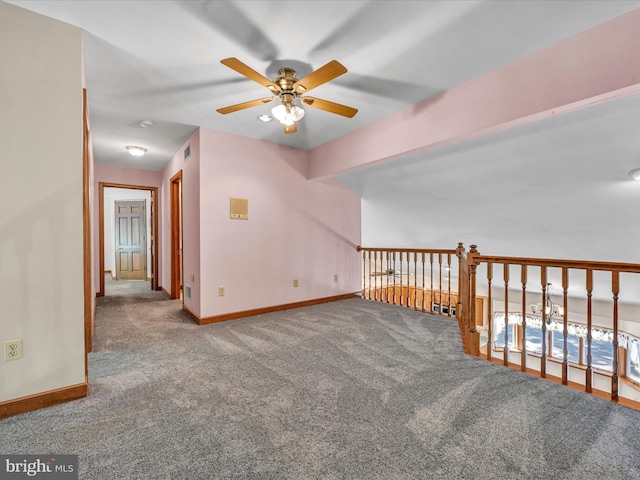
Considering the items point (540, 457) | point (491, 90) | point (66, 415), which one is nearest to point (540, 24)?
point (491, 90)

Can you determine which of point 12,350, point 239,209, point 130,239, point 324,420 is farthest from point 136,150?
point 324,420

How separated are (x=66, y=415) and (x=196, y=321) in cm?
197

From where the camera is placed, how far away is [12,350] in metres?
1.74

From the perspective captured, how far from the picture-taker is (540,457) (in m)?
1.42

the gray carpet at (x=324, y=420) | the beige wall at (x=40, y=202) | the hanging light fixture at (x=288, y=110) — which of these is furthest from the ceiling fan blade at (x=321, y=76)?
the gray carpet at (x=324, y=420)

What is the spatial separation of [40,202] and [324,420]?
86.5 inches

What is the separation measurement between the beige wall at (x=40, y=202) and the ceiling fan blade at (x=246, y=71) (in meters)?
1.04

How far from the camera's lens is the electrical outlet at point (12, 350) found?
5.67ft

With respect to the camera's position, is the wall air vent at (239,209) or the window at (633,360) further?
the window at (633,360)

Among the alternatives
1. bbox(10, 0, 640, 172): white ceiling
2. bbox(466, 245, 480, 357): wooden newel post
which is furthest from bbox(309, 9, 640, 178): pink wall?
bbox(466, 245, 480, 357): wooden newel post

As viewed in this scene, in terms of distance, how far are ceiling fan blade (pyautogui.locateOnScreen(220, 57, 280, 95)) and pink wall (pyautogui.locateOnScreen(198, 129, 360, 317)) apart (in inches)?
70.7

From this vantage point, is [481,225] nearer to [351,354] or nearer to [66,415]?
[351,354]

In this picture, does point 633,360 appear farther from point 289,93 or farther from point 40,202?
point 40,202

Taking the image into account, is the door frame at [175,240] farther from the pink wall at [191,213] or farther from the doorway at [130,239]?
the doorway at [130,239]
